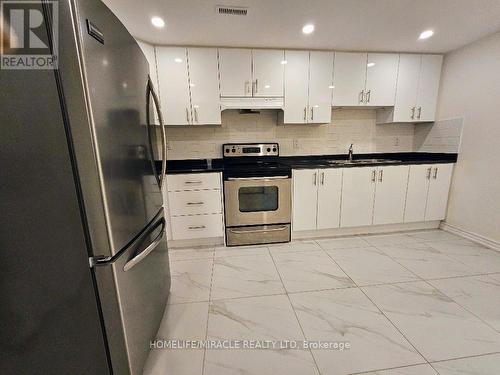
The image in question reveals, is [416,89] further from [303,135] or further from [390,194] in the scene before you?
[303,135]

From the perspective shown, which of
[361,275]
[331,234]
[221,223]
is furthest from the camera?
[331,234]

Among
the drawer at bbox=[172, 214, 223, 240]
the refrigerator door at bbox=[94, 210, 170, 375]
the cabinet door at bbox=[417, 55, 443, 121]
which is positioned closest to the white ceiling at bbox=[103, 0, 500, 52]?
the cabinet door at bbox=[417, 55, 443, 121]

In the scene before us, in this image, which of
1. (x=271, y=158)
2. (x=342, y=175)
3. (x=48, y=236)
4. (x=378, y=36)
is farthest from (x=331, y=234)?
(x=48, y=236)

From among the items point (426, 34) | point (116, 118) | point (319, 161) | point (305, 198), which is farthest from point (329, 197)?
point (116, 118)

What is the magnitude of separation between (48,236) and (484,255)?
11.3 ft

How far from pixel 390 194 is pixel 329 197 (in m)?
0.79

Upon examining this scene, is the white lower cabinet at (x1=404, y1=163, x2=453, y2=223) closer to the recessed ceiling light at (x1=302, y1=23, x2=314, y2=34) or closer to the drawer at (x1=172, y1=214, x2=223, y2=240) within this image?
the recessed ceiling light at (x1=302, y1=23, x2=314, y2=34)

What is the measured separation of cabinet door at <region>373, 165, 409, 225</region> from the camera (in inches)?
103

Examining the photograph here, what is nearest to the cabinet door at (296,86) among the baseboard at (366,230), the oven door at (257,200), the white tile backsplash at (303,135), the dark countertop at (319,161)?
the white tile backsplash at (303,135)

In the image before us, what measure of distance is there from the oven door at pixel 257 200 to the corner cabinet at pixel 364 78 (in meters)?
1.28

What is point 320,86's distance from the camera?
102 inches

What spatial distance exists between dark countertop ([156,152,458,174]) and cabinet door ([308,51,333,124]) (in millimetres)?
541

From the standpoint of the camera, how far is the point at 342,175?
2559 mm

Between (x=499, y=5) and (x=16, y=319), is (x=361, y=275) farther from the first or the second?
(x=499, y=5)
